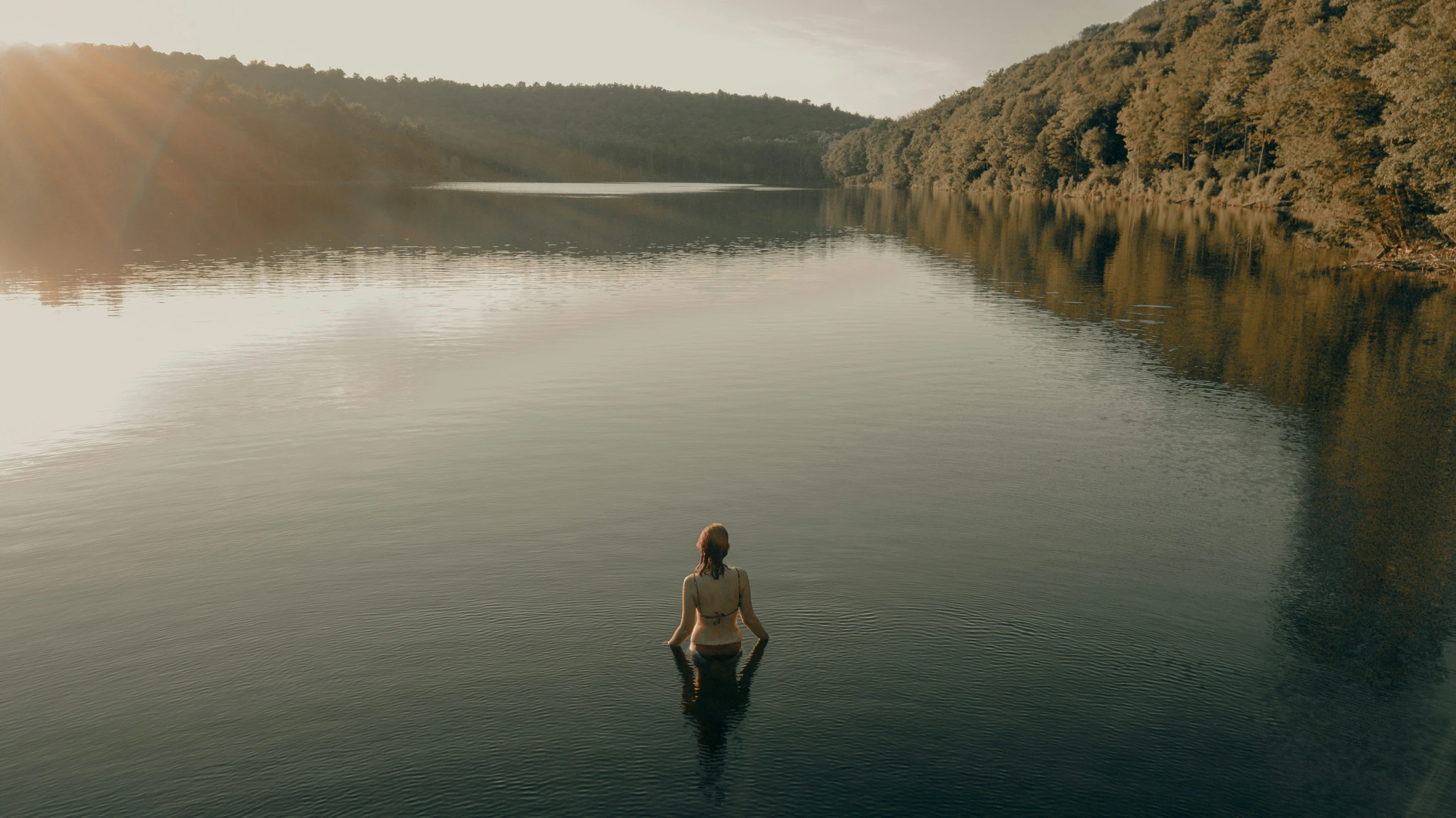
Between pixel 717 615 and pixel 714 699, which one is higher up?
pixel 717 615

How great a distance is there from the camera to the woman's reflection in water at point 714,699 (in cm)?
875

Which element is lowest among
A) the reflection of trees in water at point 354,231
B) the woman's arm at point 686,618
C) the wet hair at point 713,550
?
the woman's arm at point 686,618

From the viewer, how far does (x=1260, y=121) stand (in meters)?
97.1

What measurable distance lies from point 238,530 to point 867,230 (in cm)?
7861

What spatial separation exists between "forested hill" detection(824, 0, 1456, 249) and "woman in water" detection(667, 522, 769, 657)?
44.7m

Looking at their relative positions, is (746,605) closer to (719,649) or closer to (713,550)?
(719,649)

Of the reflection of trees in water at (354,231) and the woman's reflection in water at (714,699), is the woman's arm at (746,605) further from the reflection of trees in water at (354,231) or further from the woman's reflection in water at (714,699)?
the reflection of trees in water at (354,231)

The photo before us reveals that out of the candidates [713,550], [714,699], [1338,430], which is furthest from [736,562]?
[1338,430]

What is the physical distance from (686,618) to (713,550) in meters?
0.89

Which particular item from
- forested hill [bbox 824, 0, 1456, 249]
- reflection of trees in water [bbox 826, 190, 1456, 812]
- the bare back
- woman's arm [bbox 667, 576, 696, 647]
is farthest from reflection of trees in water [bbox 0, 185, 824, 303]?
the bare back

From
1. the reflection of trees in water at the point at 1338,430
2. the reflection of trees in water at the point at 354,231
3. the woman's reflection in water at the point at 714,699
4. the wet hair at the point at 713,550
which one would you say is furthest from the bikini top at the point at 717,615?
the reflection of trees in water at the point at 354,231

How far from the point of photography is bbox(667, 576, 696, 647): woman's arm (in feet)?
33.9

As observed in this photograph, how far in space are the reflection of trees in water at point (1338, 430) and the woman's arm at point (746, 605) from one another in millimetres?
5275

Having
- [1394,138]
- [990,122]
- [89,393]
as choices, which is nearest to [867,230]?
[1394,138]
